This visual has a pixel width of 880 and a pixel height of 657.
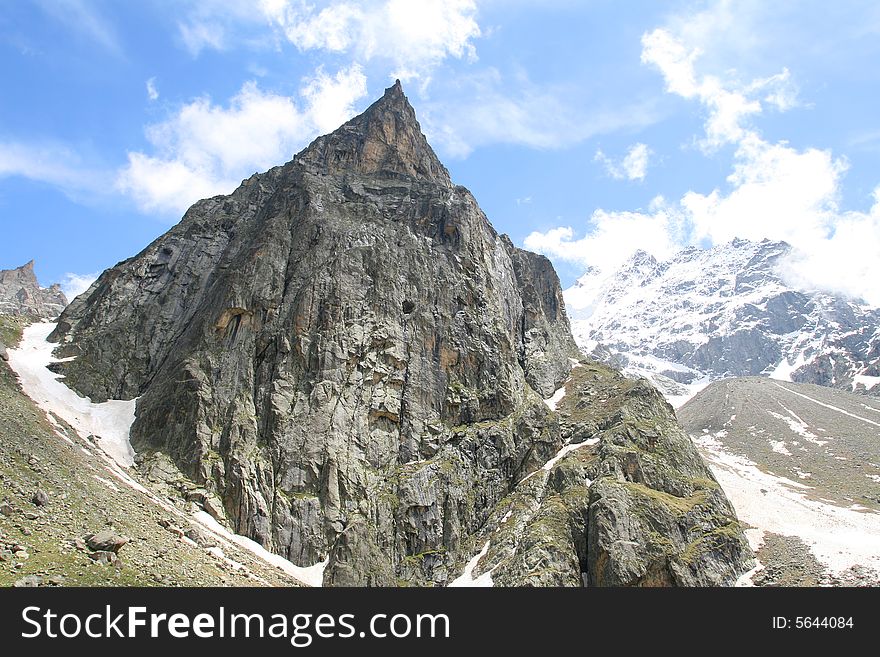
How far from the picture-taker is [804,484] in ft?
436

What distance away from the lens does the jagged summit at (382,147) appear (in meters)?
114

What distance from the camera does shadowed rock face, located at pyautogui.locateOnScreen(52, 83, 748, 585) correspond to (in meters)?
65.9

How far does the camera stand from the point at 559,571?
59062 millimetres

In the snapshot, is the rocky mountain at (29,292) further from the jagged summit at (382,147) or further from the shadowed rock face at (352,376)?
the jagged summit at (382,147)

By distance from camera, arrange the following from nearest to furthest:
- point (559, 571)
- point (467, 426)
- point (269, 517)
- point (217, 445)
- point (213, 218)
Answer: point (559, 571), point (269, 517), point (217, 445), point (467, 426), point (213, 218)

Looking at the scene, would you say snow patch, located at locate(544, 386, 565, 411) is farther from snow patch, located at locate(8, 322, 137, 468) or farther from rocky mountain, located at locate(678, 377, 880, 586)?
snow patch, located at locate(8, 322, 137, 468)

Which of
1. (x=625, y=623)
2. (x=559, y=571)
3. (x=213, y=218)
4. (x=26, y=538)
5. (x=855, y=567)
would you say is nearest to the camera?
(x=625, y=623)

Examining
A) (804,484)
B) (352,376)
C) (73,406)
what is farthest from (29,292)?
(804,484)

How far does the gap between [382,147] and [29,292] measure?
126407 millimetres

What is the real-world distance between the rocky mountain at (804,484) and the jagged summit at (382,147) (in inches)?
3364

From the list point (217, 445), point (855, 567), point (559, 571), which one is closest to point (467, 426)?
point (559, 571)

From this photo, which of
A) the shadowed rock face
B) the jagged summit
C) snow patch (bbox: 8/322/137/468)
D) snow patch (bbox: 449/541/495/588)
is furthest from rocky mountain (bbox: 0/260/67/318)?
snow patch (bbox: 449/541/495/588)

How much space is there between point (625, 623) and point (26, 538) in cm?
3235

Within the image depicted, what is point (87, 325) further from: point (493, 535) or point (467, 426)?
point (493, 535)
